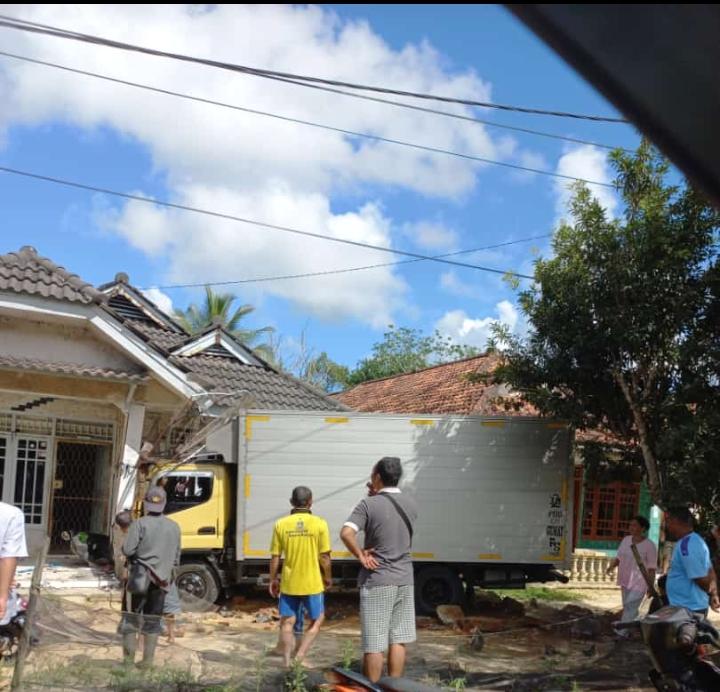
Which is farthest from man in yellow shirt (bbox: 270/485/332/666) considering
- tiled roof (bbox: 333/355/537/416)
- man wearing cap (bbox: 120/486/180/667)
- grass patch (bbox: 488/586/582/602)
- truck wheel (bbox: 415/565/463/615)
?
tiled roof (bbox: 333/355/537/416)

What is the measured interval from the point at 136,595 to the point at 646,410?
265 inches

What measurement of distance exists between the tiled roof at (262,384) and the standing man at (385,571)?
29.3 ft

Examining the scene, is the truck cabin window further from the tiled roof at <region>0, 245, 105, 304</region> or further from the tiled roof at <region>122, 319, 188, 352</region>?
the tiled roof at <region>122, 319, 188, 352</region>

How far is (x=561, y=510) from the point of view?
41.1ft

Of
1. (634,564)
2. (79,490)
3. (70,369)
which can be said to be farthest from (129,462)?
(634,564)

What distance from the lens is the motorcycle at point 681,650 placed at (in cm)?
487

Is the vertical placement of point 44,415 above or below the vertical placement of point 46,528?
above

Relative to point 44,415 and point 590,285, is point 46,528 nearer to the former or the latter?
point 44,415

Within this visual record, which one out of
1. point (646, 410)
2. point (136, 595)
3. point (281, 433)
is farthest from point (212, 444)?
point (646, 410)

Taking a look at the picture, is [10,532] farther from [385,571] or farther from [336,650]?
[336,650]

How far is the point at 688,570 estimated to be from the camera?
6.36m

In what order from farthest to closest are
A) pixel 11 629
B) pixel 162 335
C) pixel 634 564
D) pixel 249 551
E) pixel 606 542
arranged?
pixel 606 542
pixel 162 335
pixel 249 551
pixel 634 564
pixel 11 629

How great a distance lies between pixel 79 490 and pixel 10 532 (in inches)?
383

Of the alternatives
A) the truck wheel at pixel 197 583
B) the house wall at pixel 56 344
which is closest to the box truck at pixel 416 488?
the truck wheel at pixel 197 583
